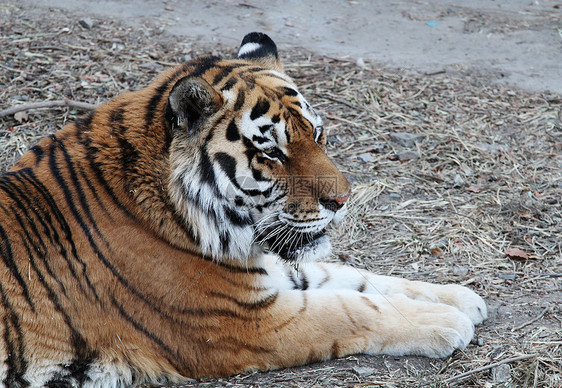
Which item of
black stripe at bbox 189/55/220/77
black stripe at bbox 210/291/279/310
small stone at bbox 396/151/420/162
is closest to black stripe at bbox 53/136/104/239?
black stripe at bbox 210/291/279/310

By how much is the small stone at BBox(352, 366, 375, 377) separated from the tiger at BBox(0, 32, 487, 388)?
0.12 metres

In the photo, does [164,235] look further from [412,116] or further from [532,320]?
[412,116]

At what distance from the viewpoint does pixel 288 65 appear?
535 centimetres

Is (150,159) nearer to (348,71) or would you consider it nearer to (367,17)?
(348,71)

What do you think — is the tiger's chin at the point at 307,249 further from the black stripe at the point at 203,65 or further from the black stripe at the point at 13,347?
the black stripe at the point at 13,347

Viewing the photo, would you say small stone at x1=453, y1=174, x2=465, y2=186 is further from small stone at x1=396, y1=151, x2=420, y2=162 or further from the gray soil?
the gray soil

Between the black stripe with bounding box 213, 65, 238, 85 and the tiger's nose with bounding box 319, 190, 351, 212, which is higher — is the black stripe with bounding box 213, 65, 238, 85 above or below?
above

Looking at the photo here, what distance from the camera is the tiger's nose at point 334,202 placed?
8.14 ft

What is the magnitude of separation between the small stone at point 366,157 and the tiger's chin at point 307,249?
1785 mm

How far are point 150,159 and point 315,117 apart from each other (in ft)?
2.25

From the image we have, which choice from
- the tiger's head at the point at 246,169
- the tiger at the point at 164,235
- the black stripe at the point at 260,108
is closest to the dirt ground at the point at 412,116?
the tiger at the point at 164,235

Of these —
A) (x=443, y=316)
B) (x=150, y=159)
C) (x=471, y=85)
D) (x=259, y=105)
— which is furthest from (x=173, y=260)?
(x=471, y=85)

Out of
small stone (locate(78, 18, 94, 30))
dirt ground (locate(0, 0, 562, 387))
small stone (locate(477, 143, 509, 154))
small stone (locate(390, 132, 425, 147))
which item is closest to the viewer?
dirt ground (locate(0, 0, 562, 387))

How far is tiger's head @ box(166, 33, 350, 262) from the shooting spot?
95.3 inches
